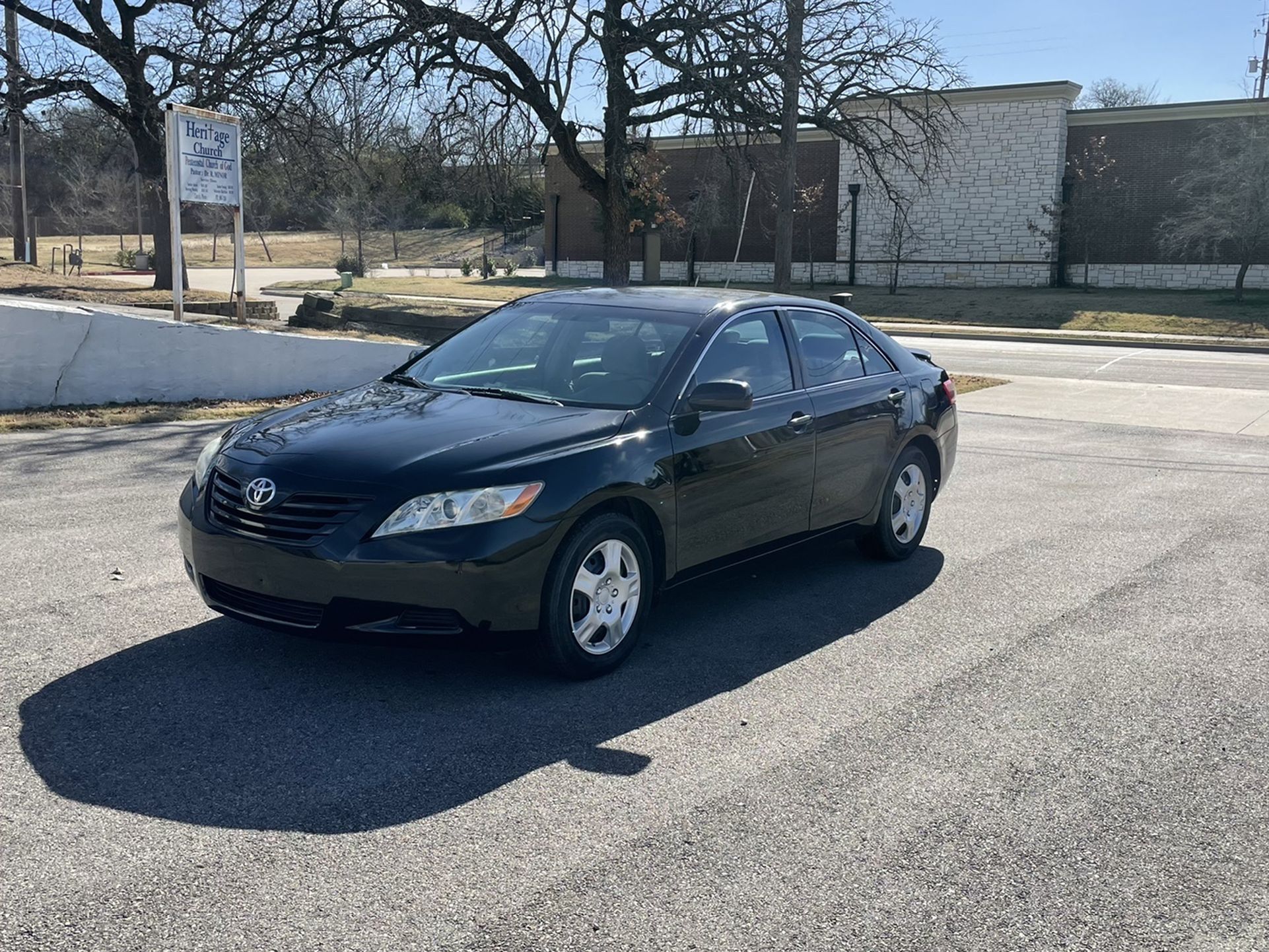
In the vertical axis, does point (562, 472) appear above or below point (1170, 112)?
below

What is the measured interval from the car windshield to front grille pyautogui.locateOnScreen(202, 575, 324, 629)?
1498mm

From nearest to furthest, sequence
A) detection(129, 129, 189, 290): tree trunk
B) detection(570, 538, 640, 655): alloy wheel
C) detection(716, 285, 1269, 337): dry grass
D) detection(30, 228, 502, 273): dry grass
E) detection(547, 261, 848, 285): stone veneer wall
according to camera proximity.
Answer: detection(570, 538, 640, 655): alloy wheel < detection(129, 129, 189, 290): tree trunk < detection(716, 285, 1269, 337): dry grass < detection(547, 261, 848, 285): stone veneer wall < detection(30, 228, 502, 273): dry grass

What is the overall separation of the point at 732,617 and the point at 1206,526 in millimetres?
4123

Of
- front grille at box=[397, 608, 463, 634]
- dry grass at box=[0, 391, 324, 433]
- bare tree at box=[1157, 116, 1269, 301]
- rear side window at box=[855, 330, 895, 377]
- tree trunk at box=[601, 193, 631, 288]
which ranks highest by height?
bare tree at box=[1157, 116, 1269, 301]

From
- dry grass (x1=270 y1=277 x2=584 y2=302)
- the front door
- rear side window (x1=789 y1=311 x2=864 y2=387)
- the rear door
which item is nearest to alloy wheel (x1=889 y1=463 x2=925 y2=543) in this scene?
the rear door

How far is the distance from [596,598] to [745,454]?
1195 mm

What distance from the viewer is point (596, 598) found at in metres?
5.19

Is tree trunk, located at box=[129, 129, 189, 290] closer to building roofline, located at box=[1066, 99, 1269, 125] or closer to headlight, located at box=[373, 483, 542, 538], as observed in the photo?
headlight, located at box=[373, 483, 542, 538]

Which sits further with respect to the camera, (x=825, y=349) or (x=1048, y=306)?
(x=1048, y=306)

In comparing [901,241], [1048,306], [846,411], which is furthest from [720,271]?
[846,411]

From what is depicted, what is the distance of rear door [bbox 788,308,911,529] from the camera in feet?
21.6

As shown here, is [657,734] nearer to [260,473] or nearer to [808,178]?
[260,473]

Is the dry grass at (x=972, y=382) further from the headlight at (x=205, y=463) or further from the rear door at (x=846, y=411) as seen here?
the headlight at (x=205, y=463)

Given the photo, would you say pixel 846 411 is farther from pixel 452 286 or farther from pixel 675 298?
pixel 452 286
